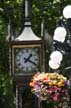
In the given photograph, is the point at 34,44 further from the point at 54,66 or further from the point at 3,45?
the point at 3,45

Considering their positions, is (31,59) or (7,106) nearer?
(31,59)

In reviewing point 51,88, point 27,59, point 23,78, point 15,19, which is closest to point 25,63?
point 27,59

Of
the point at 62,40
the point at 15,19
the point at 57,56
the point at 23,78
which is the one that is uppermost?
the point at 62,40

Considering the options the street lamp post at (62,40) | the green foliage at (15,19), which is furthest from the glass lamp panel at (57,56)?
the green foliage at (15,19)

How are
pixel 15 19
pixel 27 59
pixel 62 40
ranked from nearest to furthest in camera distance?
pixel 62 40, pixel 27 59, pixel 15 19

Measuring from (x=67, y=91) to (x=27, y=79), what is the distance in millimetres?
1795

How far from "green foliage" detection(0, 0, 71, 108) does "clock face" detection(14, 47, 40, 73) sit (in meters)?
8.78

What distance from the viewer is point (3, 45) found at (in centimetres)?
2384

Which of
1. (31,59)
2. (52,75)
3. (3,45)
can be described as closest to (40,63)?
(31,59)

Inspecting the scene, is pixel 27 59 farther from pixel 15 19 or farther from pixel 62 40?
pixel 15 19

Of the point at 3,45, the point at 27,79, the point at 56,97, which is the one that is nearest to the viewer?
the point at 56,97

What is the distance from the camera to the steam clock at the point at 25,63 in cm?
1436

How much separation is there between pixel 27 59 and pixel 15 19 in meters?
10.3

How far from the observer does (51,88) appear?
12.9 m
